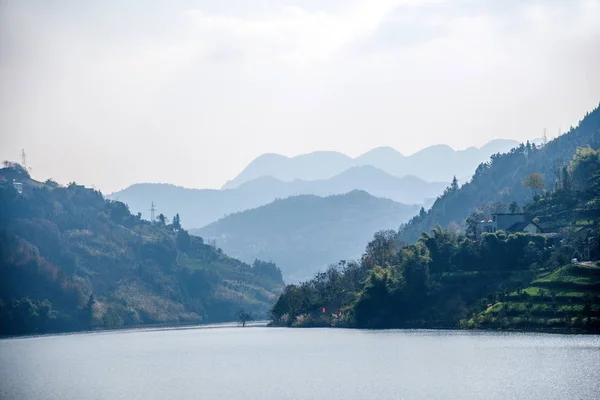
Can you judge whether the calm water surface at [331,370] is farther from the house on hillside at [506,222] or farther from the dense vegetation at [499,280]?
the house on hillside at [506,222]

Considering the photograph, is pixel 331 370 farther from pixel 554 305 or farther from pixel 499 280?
pixel 499 280

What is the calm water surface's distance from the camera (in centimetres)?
7534

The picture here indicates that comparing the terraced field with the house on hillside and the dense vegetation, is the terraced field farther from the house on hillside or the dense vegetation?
the house on hillside

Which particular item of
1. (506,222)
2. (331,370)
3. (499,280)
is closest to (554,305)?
(499,280)

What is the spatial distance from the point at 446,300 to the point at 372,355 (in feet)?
168

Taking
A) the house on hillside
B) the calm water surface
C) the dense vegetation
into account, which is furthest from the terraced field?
the house on hillside

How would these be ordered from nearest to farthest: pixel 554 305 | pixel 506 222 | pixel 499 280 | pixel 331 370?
pixel 331 370 → pixel 554 305 → pixel 499 280 → pixel 506 222

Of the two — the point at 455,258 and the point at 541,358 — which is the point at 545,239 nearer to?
the point at 455,258

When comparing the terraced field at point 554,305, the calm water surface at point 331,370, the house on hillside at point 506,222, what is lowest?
the calm water surface at point 331,370

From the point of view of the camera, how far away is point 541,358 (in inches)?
3580

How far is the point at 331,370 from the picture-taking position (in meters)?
93.4

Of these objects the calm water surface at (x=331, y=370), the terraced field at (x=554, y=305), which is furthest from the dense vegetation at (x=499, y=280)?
the calm water surface at (x=331, y=370)

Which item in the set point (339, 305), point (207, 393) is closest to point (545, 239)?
point (339, 305)

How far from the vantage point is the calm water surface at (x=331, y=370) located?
75344 mm
